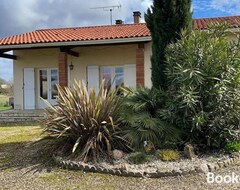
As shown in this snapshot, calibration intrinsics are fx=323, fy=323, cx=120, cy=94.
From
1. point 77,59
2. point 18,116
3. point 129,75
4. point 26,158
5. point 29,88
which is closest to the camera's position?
point 26,158

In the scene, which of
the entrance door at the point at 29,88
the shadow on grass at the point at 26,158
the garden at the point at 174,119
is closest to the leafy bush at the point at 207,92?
the garden at the point at 174,119

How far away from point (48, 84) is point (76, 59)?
2.19 m

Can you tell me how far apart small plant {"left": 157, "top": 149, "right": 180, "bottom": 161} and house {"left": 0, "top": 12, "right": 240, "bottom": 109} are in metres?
7.89

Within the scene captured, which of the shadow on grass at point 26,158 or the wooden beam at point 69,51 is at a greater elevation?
the wooden beam at point 69,51

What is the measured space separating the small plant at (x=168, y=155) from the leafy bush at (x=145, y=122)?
0.38m

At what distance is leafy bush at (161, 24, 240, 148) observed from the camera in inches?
253

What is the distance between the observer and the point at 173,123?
692cm

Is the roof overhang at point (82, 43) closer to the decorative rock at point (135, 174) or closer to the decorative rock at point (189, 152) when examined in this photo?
the decorative rock at point (189, 152)

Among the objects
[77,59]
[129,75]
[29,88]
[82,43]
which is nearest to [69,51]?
[82,43]

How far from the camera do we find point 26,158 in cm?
682

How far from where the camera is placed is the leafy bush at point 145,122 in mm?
6574

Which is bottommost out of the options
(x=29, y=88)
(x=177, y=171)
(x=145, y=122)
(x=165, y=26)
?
(x=177, y=171)

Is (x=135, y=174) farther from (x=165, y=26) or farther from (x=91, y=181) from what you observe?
(x=165, y=26)

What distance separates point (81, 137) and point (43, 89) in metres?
11.8
